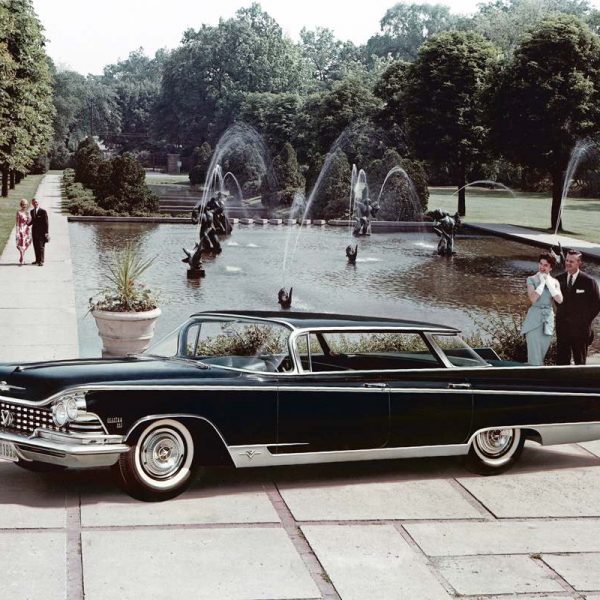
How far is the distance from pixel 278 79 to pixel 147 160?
756 inches

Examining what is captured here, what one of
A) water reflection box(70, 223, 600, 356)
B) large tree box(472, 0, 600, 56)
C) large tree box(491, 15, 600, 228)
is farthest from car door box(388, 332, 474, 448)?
large tree box(472, 0, 600, 56)

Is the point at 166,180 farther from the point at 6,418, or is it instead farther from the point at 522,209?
the point at 6,418

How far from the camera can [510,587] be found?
653cm

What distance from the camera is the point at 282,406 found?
8.25 metres

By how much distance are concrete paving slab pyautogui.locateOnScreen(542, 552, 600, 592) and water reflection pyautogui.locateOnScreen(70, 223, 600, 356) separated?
31.0 feet

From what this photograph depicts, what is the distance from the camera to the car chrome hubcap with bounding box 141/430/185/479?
7.89 meters

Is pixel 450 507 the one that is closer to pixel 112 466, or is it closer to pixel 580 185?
pixel 112 466

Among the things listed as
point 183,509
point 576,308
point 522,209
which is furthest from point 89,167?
point 183,509

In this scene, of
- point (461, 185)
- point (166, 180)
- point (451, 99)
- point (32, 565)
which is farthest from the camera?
point (166, 180)

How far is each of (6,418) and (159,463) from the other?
1170 millimetres

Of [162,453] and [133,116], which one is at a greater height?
[133,116]

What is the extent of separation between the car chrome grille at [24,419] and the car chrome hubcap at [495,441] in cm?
354

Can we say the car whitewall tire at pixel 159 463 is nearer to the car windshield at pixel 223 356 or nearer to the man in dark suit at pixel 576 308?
the car windshield at pixel 223 356

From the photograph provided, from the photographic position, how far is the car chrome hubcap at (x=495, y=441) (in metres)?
9.19
